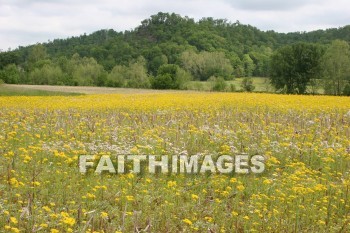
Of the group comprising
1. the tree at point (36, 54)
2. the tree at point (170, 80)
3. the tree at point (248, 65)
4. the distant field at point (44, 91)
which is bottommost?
the distant field at point (44, 91)

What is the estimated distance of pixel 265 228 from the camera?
5.86 metres

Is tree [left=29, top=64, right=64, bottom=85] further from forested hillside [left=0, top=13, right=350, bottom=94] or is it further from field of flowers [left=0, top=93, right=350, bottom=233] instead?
field of flowers [left=0, top=93, right=350, bottom=233]

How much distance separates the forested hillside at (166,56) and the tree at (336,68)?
8859 mm

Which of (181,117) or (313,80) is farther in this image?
(313,80)

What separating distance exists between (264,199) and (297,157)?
340cm

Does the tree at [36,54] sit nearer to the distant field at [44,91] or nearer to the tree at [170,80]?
the tree at [170,80]

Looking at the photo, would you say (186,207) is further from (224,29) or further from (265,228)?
(224,29)

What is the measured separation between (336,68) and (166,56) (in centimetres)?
4779

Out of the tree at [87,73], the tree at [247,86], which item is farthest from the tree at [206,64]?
the tree at [247,86]

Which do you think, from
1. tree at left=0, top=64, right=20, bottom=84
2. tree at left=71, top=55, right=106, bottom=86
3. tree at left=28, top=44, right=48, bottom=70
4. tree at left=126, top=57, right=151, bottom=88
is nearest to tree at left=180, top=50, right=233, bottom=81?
tree at left=126, top=57, right=151, bottom=88

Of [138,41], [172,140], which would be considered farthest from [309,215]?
[138,41]

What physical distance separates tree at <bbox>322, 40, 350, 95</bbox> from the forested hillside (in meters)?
8.86

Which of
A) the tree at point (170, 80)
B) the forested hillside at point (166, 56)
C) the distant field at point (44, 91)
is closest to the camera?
the distant field at point (44, 91)

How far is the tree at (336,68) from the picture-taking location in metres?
55.6
